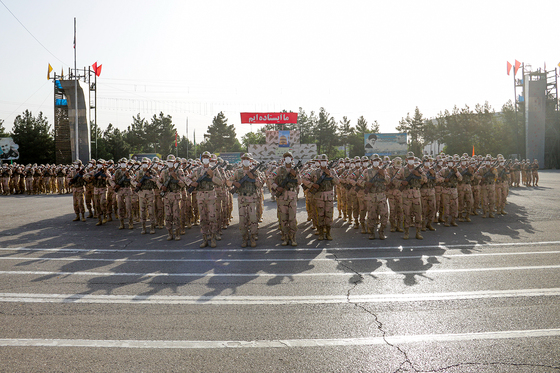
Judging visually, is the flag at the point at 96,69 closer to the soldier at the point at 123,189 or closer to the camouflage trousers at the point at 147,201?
the soldier at the point at 123,189

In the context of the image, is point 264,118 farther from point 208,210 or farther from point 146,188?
point 208,210

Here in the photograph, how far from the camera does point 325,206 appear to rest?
10.2 m

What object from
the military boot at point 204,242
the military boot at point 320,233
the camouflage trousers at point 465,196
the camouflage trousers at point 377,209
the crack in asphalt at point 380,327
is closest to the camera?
the crack in asphalt at point 380,327

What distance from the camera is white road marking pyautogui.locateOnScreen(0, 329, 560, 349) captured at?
4199mm

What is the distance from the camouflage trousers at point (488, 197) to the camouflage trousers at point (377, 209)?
6170 millimetres

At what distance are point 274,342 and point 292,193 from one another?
586 centimetres

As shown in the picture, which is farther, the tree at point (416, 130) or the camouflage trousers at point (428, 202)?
the tree at point (416, 130)

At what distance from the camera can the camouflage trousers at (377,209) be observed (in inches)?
409

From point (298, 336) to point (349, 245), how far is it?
221 inches

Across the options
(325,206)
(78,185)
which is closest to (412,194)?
(325,206)

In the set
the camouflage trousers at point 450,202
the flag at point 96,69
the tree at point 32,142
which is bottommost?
the camouflage trousers at point 450,202

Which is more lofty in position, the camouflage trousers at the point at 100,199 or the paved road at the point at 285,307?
the camouflage trousers at the point at 100,199

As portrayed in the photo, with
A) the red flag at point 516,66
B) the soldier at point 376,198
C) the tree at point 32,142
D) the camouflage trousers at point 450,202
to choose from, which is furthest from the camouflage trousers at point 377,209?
the tree at point 32,142

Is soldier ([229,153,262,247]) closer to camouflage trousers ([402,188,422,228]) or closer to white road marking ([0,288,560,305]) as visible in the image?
white road marking ([0,288,560,305])
